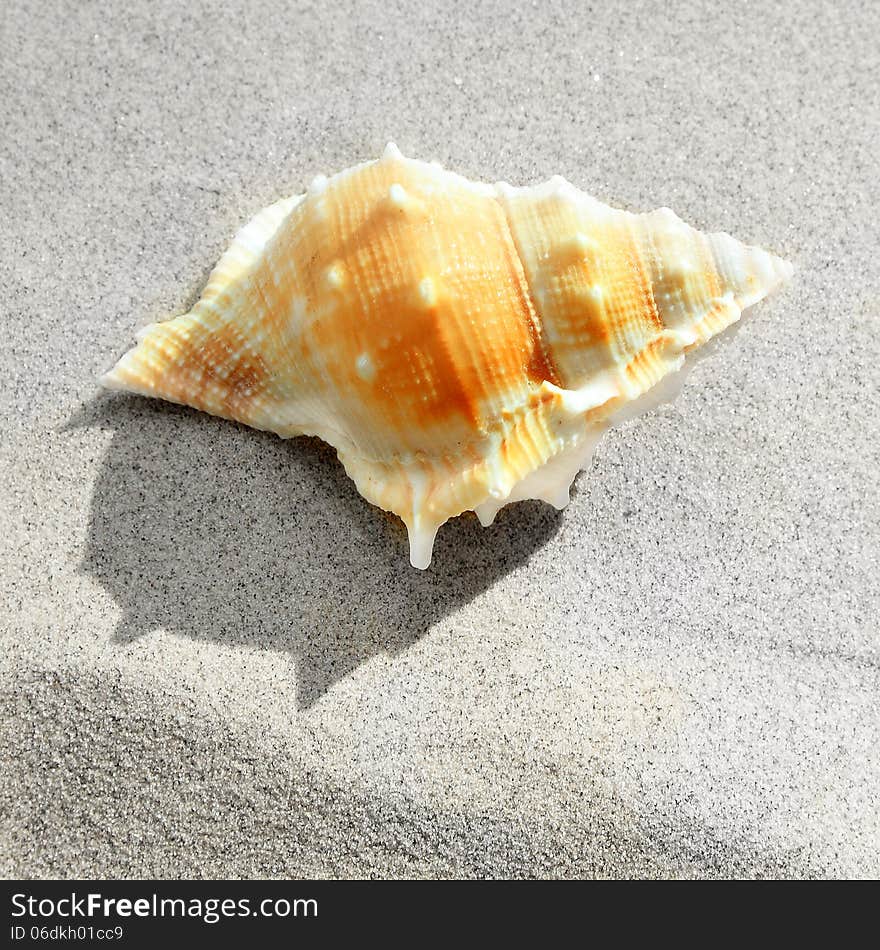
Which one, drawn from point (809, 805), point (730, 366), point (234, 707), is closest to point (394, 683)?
point (234, 707)

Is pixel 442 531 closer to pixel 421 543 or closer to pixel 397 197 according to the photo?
pixel 421 543

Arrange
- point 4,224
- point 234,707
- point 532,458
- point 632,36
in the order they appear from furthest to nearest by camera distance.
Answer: point 632,36 < point 4,224 < point 234,707 < point 532,458

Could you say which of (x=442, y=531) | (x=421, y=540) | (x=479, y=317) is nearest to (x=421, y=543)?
(x=421, y=540)

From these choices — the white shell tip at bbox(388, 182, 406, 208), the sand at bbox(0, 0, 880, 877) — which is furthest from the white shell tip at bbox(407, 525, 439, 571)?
the white shell tip at bbox(388, 182, 406, 208)

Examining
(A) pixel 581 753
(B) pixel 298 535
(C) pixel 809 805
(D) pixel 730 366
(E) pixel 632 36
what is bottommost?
(C) pixel 809 805

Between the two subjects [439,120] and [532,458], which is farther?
[439,120]
